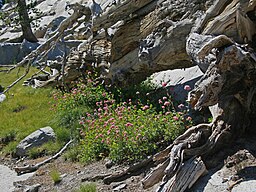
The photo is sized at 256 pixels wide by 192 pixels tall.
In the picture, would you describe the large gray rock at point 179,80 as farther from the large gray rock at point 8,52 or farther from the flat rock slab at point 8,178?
the large gray rock at point 8,52

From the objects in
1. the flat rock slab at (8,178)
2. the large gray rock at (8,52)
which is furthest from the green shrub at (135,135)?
the large gray rock at (8,52)

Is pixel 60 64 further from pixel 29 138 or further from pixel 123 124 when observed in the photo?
pixel 123 124

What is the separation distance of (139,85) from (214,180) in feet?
18.0

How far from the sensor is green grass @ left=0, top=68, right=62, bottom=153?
10.6 meters

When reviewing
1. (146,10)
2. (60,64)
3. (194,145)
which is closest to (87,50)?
(60,64)

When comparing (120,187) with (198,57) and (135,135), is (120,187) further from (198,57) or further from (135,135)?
(198,57)

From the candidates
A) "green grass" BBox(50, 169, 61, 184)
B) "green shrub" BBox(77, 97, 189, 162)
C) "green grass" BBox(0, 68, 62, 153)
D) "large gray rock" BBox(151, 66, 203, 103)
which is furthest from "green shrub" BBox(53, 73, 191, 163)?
"green grass" BBox(0, 68, 62, 153)

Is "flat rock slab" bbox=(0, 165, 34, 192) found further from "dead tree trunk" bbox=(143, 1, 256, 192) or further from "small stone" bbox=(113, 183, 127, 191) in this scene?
"dead tree trunk" bbox=(143, 1, 256, 192)

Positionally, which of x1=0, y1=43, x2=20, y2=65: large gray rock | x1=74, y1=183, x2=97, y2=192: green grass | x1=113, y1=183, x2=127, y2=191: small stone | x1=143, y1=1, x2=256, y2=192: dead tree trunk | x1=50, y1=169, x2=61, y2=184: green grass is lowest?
x1=0, y1=43, x2=20, y2=65: large gray rock

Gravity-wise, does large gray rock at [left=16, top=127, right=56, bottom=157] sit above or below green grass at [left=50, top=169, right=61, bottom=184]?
below

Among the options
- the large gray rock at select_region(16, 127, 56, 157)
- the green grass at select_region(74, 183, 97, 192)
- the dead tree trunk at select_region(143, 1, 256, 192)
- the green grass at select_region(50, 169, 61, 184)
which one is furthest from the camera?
the large gray rock at select_region(16, 127, 56, 157)

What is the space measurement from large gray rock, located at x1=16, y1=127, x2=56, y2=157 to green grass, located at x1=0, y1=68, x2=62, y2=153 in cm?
36

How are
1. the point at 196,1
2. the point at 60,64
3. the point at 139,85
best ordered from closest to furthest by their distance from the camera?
the point at 196,1 → the point at 139,85 → the point at 60,64

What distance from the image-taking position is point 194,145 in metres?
5.62
